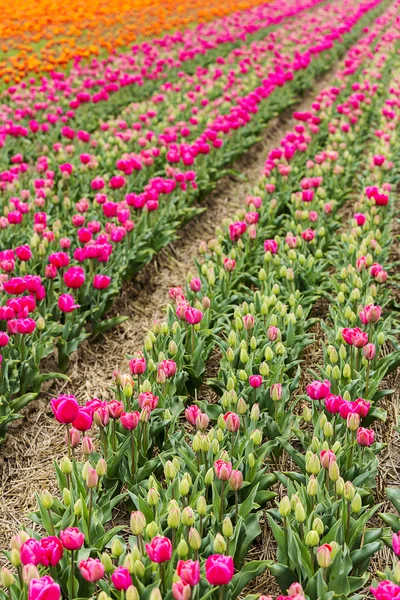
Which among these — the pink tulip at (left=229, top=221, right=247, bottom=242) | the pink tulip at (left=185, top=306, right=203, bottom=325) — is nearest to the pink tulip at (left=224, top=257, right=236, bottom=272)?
the pink tulip at (left=229, top=221, right=247, bottom=242)

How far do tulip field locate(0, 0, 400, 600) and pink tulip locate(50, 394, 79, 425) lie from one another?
13 millimetres

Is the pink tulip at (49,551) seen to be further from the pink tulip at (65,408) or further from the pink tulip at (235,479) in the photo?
the pink tulip at (235,479)

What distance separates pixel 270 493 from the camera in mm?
2852

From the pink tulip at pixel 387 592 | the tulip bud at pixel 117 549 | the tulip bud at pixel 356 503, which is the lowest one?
the tulip bud at pixel 356 503

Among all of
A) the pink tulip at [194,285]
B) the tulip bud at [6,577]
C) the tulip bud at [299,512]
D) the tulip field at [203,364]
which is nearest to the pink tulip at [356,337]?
the tulip field at [203,364]

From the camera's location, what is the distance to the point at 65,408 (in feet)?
8.59

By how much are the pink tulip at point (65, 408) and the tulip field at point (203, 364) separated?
13 mm

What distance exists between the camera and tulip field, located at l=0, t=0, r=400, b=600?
246 cm

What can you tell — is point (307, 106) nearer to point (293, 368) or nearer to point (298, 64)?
point (298, 64)

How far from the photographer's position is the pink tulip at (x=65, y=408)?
2605 mm

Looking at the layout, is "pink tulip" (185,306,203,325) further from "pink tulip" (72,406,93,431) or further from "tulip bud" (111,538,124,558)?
"tulip bud" (111,538,124,558)

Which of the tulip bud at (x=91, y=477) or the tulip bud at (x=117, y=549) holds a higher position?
the tulip bud at (x=91, y=477)

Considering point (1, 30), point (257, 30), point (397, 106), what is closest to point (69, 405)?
point (397, 106)

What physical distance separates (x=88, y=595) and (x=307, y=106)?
9650mm
